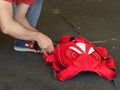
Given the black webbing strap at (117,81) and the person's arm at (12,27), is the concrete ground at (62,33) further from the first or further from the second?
the person's arm at (12,27)

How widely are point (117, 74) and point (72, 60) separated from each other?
316mm

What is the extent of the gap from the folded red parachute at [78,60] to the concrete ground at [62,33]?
0.06 meters

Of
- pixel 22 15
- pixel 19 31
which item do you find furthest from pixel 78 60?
pixel 22 15

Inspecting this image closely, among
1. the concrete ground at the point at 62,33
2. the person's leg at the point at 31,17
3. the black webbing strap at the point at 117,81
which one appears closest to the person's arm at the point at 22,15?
the person's leg at the point at 31,17

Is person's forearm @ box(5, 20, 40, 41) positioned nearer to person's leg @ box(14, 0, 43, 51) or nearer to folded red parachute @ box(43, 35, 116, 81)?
folded red parachute @ box(43, 35, 116, 81)

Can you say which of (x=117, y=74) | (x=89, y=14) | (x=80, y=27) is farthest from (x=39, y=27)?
(x=117, y=74)

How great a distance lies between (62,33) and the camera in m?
3.05

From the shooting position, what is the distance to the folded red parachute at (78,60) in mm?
2199

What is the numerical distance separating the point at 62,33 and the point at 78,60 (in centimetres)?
85

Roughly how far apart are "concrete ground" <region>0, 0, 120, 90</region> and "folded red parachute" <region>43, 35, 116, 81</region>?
64 millimetres

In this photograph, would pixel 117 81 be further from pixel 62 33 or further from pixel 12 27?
pixel 62 33

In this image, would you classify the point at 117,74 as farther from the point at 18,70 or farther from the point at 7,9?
the point at 7,9

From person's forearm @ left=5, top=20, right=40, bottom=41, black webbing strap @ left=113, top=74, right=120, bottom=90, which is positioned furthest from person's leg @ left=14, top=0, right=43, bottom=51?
black webbing strap @ left=113, top=74, right=120, bottom=90

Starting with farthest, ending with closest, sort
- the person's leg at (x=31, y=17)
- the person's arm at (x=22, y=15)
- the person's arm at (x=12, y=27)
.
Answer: the person's leg at (x=31, y=17) < the person's arm at (x=22, y=15) < the person's arm at (x=12, y=27)
